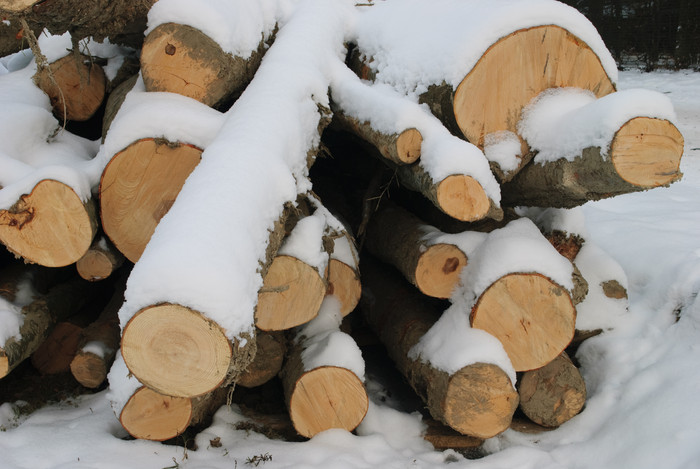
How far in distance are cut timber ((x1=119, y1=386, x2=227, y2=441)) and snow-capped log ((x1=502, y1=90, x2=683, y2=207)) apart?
1768mm

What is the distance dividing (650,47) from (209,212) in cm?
1101

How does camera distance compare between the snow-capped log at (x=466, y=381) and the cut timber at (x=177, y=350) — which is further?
the snow-capped log at (x=466, y=381)

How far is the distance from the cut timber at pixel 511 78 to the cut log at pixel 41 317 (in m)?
2.16

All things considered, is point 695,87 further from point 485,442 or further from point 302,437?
point 302,437

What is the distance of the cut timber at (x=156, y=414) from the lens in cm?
227

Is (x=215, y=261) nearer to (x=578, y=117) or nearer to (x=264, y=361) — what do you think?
(x=264, y=361)

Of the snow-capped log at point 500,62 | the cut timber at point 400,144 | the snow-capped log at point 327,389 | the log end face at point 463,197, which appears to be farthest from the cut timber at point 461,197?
the snow-capped log at point 327,389

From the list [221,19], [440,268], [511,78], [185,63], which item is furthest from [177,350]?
[511,78]

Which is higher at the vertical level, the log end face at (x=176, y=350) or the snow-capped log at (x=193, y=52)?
the snow-capped log at (x=193, y=52)

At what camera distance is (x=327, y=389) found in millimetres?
2400

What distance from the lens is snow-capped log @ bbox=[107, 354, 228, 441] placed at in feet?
7.43

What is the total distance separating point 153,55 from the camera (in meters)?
2.50

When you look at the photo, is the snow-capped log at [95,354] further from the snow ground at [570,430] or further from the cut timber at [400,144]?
the cut timber at [400,144]

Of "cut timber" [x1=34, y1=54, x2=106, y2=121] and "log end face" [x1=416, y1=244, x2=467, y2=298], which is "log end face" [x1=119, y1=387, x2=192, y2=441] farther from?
"cut timber" [x1=34, y1=54, x2=106, y2=121]
